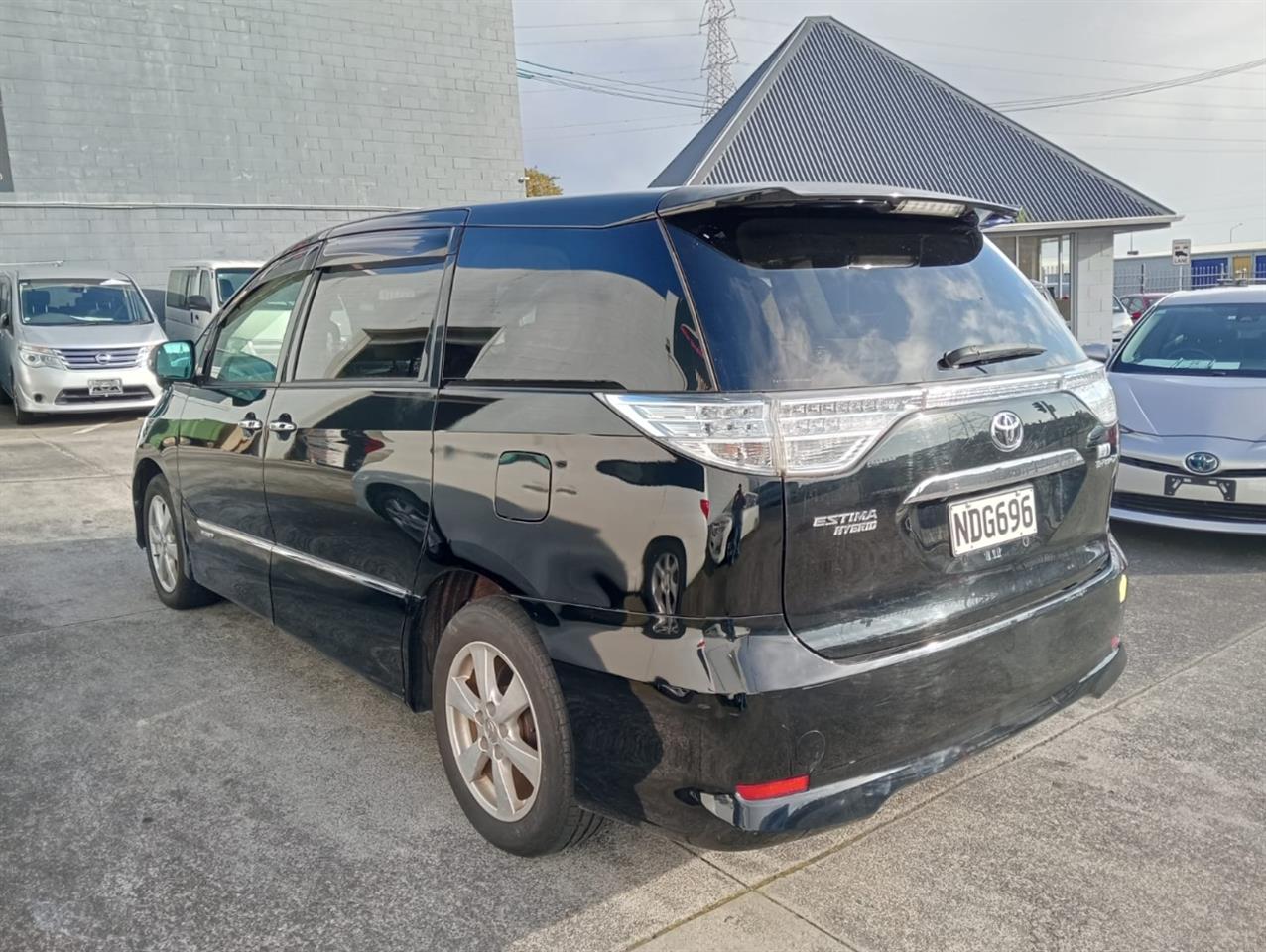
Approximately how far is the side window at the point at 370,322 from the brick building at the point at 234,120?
1571 centimetres

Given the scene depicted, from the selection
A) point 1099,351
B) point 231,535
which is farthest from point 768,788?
point 1099,351

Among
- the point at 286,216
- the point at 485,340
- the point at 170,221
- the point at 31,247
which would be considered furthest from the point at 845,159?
the point at 485,340

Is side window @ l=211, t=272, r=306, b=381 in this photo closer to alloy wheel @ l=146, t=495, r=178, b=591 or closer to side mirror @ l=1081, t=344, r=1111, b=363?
alloy wheel @ l=146, t=495, r=178, b=591

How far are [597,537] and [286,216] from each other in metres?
18.0

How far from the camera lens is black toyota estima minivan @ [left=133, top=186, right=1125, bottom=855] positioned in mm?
2416

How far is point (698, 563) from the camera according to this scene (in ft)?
7.83

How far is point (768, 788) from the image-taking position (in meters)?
2.43

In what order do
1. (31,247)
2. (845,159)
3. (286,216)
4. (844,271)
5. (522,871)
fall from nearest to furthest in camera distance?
1. (844,271)
2. (522,871)
3. (31,247)
4. (286,216)
5. (845,159)

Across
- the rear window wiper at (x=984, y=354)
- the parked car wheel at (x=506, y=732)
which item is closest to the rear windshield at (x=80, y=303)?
the parked car wheel at (x=506, y=732)

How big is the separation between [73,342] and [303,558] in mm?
10280

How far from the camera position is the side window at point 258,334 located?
4.11 metres

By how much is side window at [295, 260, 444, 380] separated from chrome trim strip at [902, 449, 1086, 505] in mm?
1558

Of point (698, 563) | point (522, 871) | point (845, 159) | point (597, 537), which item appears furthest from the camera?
point (845, 159)

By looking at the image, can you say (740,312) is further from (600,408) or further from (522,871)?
(522,871)
